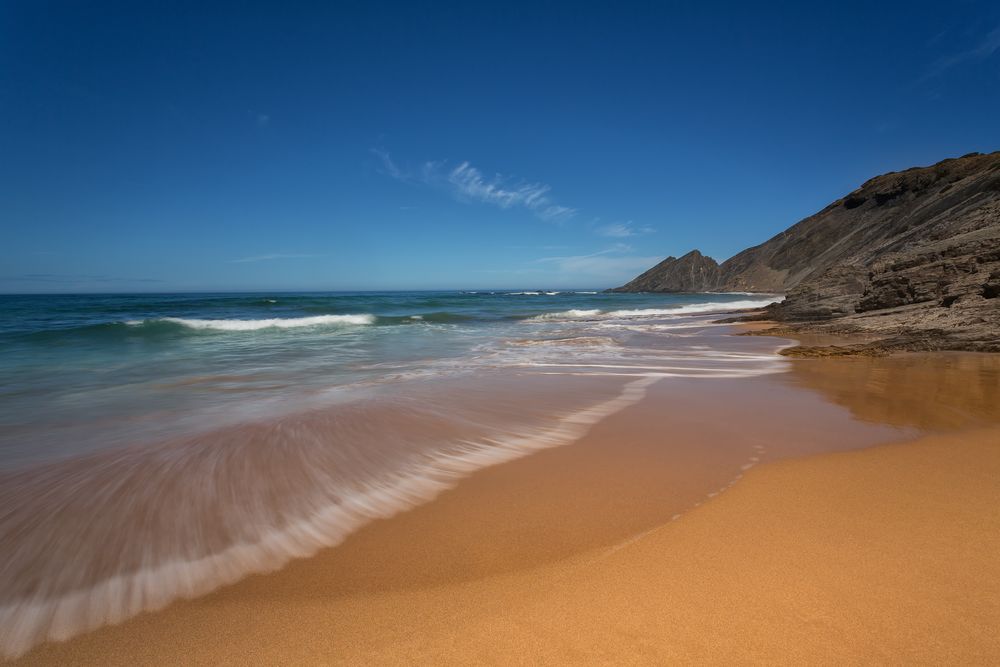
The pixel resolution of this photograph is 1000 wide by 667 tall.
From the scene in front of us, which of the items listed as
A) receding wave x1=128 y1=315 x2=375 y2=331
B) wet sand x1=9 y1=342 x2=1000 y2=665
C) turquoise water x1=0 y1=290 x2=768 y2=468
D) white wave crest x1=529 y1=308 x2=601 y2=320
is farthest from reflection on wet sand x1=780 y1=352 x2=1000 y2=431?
receding wave x1=128 y1=315 x2=375 y2=331

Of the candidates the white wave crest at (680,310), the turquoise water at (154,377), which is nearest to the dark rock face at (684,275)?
the white wave crest at (680,310)

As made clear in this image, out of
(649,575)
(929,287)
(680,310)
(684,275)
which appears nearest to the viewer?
(649,575)

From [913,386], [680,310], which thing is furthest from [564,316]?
[913,386]

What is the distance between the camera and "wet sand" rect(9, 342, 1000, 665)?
154 cm

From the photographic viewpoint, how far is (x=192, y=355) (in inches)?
441

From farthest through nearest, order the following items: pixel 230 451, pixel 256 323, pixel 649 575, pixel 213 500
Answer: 1. pixel 256 323
2. pixel 230 451
3. pixel 213 500
4. pixel 649 575

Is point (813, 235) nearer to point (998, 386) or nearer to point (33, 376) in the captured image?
point (998, 386)

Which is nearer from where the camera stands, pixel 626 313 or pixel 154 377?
pixel 154 377

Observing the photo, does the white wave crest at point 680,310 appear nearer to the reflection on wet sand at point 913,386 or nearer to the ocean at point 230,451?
the ocean at point 230,451

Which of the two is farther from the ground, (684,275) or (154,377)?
(684,275)

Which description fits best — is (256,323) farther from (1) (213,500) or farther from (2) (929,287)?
(2) (929,287)

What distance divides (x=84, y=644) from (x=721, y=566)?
2.54m

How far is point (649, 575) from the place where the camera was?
1.91 m

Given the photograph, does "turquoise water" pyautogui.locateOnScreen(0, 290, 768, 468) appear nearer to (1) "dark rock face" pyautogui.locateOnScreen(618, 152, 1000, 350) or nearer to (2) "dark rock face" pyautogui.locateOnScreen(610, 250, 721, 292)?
(1) "dark rock face" pyautogui.locateOnScreen(618, 152, 1000, 350)
